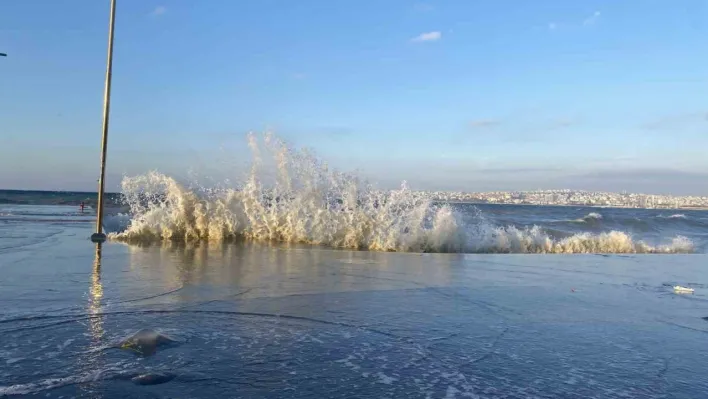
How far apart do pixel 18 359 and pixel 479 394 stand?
3699mm

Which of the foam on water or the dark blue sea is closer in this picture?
the dark blue sea

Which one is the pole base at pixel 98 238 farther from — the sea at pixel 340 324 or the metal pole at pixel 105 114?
the sea at pixel 340 324

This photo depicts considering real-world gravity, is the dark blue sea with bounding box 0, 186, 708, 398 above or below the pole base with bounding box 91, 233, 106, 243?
below

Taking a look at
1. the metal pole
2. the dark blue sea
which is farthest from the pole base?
the dark blue sea

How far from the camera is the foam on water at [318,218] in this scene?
18.1 m

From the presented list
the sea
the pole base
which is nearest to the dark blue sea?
the sea

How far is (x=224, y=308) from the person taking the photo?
7078mm

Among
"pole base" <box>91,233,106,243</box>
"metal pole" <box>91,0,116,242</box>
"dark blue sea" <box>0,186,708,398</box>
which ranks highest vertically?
"metal pole" <box>91,0,116,242</box>

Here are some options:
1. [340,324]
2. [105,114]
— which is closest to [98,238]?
[105,114]

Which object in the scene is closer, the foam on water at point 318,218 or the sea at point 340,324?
the sea at point 340,324

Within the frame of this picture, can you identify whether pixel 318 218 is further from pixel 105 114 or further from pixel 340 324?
pixel 340 324

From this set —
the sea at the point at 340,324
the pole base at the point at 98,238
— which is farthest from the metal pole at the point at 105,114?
the sea at the point at 340,324

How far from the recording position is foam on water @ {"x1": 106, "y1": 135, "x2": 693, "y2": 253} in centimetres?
1809

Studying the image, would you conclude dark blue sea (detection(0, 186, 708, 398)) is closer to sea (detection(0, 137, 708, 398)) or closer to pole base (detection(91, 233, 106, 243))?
sea (detection(0, 137, 708, 398))
